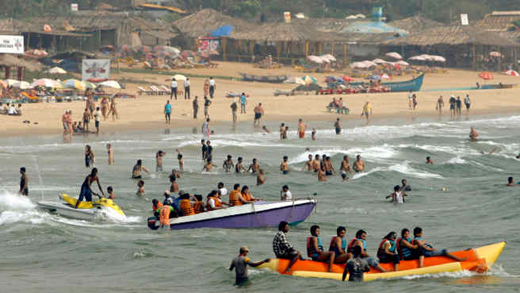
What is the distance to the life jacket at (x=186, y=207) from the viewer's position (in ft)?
66.0

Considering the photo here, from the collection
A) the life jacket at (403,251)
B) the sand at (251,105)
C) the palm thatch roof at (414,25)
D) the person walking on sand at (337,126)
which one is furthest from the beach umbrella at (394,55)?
the life jacket at (403,251)

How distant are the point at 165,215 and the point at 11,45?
31.1 meters

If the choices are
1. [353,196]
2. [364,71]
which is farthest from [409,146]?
[364,71]

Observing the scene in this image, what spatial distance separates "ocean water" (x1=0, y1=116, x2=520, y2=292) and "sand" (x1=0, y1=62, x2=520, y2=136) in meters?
2.41

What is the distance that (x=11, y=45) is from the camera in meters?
47.8

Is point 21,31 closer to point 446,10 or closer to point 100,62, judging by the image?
point 100,62

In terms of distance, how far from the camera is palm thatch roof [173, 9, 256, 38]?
255 ft

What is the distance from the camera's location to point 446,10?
10831 centimetres

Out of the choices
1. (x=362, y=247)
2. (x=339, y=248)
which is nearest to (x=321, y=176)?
(x=339, y=248)

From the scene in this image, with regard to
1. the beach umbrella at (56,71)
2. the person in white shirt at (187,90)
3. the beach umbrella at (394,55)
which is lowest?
the person in white shirt at (187,90)

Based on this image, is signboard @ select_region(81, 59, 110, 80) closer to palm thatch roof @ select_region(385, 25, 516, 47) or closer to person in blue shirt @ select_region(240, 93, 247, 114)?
person in blue shirt @ select_region(240, 93, 247, 114)

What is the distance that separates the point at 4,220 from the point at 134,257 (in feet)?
15.7

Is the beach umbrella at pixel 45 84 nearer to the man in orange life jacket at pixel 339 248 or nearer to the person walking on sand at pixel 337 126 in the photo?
the person walking on sand at pixel 337 126

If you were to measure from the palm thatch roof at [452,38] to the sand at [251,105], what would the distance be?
3643 millimetres
